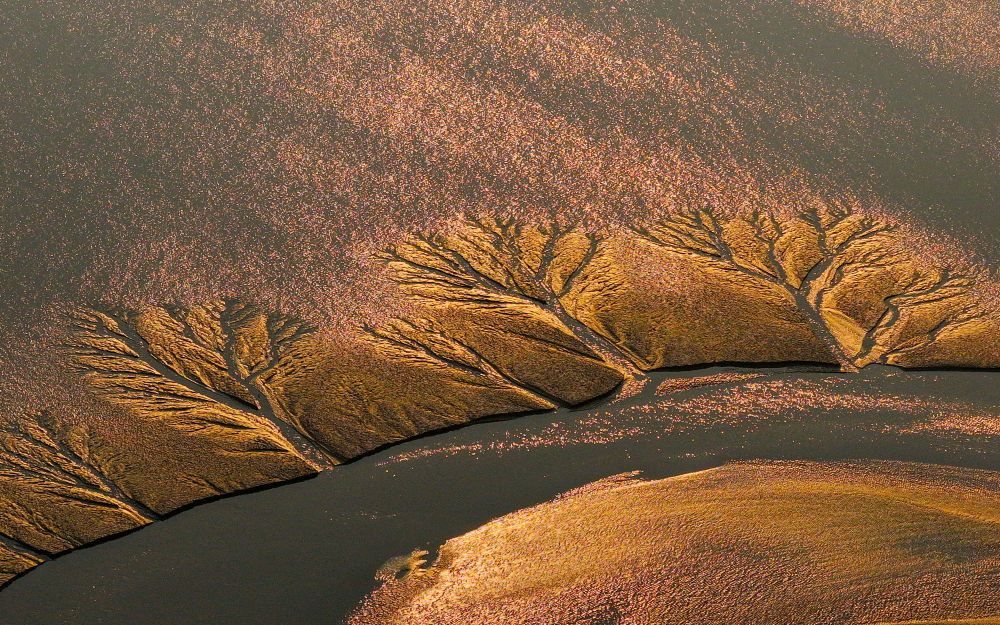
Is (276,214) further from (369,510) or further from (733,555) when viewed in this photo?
(733,555)

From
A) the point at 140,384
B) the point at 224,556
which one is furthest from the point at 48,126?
the point at 224,556

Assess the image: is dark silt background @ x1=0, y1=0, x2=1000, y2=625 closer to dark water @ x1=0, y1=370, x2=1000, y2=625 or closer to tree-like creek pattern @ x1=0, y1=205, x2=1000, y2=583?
dark water @ x1=0, y1=370, x2=1000, y2=625

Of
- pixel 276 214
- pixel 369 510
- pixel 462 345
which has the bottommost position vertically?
pixel 369 510

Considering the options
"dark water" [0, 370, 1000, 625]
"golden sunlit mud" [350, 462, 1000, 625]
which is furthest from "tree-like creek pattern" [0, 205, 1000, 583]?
"golden sunlit mud" [350, 462, 1000, 625]

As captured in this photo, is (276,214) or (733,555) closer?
(733,555)

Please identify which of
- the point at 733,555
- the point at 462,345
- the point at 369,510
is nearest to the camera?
the point at 733,555

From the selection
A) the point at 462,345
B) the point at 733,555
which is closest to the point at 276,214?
the point at 462,345
